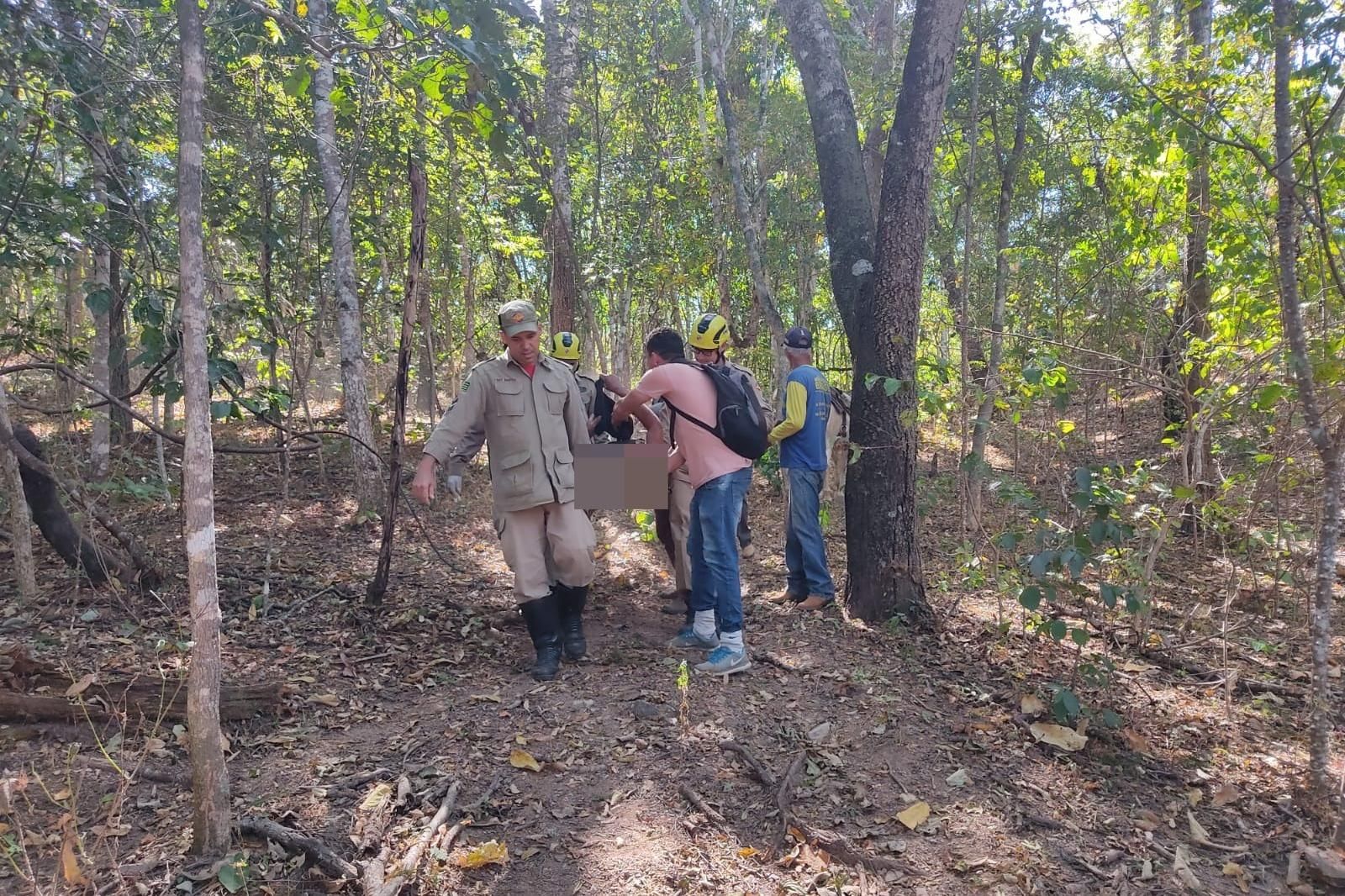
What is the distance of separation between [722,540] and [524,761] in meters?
1.58

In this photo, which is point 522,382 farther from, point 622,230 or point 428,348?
point 622,230

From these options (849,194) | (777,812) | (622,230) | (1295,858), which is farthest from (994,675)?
(622,230)

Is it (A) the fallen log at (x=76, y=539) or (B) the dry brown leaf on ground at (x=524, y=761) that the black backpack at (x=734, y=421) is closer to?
(B) the dry brown leaf on ground at (x=524, y=761)

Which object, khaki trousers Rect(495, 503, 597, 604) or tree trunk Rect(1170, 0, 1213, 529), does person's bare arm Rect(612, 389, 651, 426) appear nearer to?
khaki trousers Rect(495, 503, 597, 604)

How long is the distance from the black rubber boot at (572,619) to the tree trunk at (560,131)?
4.16 m

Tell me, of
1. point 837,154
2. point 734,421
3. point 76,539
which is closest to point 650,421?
point 734,421

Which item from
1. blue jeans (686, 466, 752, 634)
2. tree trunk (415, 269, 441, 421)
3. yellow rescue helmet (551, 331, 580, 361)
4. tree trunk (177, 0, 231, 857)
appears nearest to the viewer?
tree trunk (177, 0, 231, 857)

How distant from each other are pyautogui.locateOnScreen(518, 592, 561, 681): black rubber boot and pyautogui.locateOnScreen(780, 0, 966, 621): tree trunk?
1.94 m

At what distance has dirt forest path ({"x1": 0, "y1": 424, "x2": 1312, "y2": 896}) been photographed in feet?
8.70

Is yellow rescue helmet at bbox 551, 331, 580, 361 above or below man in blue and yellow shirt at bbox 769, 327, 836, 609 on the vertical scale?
above

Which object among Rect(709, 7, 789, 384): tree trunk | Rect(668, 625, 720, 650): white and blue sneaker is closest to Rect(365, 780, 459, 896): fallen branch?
Rect(668, 625, 720, 650): white and blue sneaker

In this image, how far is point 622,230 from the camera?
11953 mm

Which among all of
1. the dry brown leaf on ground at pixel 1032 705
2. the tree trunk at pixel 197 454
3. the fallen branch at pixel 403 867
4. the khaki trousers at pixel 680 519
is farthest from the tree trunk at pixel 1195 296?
the tree trunk at pixel 197 454

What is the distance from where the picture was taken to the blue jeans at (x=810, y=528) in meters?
5.16
